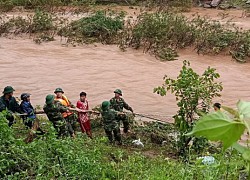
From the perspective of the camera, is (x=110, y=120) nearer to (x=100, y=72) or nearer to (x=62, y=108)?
(x=62, y=108)

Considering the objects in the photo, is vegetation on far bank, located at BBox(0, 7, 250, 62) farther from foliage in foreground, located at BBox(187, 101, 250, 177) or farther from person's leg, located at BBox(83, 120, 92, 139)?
foliage in foreground, located at BBox(187, 101, 250, 177)

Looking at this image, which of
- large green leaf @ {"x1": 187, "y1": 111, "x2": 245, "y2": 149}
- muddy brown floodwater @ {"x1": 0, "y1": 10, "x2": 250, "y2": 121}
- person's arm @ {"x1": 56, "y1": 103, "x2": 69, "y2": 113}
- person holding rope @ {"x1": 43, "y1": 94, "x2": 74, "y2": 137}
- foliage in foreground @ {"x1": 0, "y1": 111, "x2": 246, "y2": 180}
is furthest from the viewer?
muddy brown floodwater @ {"x1": 0, "y1": 10, "x2": 250, "y2": 121}

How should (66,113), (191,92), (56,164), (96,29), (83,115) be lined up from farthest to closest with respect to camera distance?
(96,29), (83,115), (66,113), (191,92), (56,164)

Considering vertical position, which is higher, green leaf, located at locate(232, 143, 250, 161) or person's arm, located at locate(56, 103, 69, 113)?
green leaf, located at locate(232, 143, 250, 161)

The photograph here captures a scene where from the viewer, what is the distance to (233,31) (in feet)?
51.5

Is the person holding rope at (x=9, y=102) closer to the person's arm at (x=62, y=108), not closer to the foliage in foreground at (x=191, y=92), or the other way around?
the person's arm at (x=62, y=108)

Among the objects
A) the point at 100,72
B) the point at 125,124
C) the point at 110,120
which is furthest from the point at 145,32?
the point at 110,120

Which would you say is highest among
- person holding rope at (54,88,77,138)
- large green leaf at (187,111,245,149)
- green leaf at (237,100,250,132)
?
green leaf at (237,100,250,132)

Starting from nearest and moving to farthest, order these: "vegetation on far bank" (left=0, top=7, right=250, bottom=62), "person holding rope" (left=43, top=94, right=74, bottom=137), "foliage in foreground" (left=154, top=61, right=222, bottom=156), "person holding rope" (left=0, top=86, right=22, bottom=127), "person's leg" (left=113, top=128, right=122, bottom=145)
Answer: "foliage in foreground" (left=154, top=61, right=222, bottom=156)
"person holding rope" (left=43, top=94, right=74, bottom=137)
"person holding rope" (left=0, top=86, right=22, bottom=127)
"person's leg" (left=113, top=128, right=122, bottom=145)
"vegetation on far bank" (left=0, top=7, right=250, bottom=62)

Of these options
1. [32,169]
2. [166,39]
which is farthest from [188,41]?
[32,169]

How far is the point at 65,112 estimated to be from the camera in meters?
7.36

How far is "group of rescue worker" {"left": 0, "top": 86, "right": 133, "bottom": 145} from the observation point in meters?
6.98

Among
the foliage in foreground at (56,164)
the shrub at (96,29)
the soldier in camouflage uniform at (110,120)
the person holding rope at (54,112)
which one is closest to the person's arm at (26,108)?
the person holding rope at (54,112)

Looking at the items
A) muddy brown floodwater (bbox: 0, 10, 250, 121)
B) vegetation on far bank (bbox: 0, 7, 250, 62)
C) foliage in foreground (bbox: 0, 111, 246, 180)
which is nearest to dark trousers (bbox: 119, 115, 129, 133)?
muddy brown floodwater (bbox: 0, 10, 250, 121)
